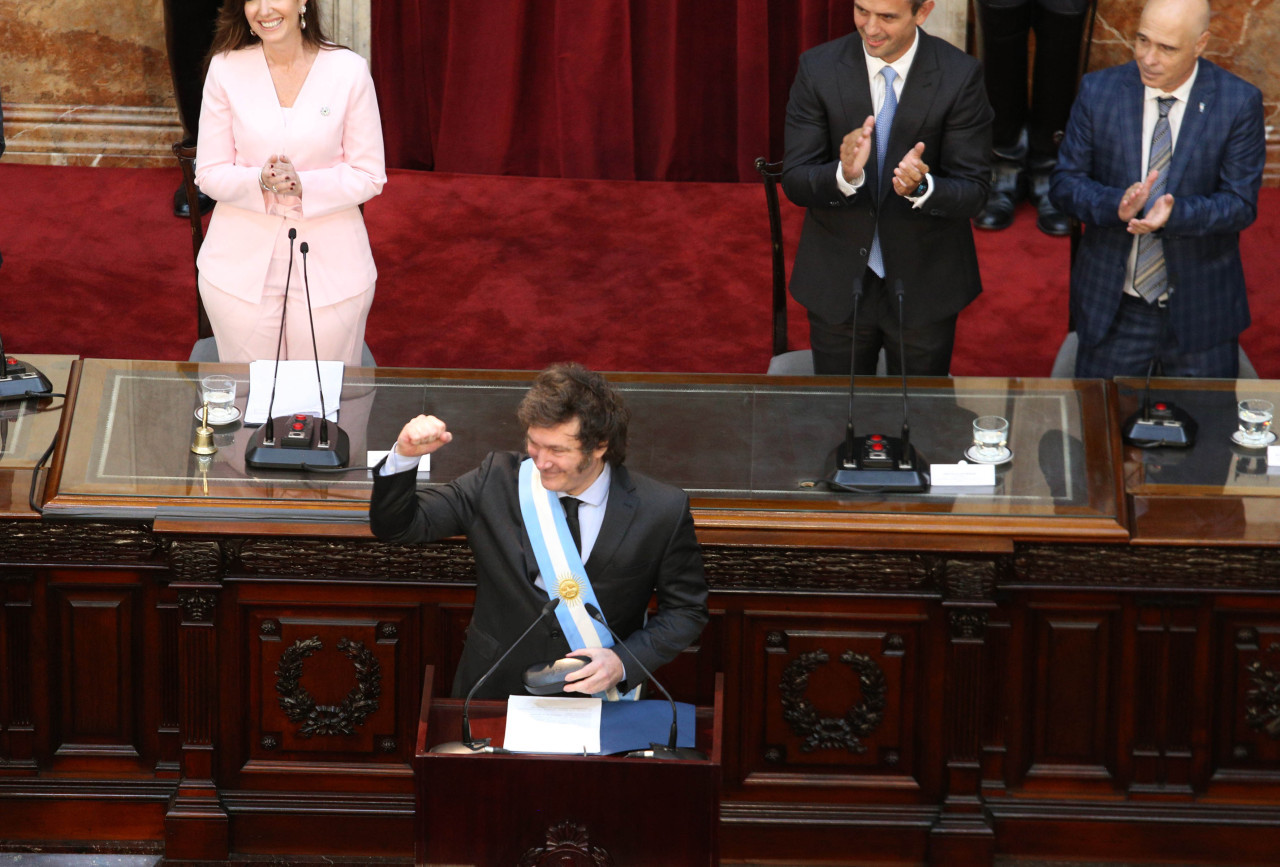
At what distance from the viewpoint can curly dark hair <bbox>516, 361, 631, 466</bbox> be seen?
123 inches

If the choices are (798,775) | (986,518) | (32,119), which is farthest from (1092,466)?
(32,119)

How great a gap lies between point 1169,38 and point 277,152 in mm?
2221

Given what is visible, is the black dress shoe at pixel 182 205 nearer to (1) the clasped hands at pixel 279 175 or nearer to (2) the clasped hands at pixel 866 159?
(1) the clasped hands at pixel 279 175

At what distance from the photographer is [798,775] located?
3.82m

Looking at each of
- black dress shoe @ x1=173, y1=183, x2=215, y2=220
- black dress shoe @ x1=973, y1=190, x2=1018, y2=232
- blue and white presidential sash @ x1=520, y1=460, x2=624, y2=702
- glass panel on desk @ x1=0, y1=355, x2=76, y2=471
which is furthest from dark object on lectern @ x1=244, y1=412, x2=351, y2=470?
black dress shoe @ x1=973, y1=190, x2=1018, y2=232

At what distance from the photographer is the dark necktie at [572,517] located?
3.25 meters

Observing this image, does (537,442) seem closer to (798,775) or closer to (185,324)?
(798,775)

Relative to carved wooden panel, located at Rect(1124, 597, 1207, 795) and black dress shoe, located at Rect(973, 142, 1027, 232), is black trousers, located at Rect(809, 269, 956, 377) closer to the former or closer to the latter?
carved wooden panel, located at Rect(1124, 597, 1207, 795)

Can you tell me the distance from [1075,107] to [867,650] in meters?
1.60

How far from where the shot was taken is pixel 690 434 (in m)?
4.00

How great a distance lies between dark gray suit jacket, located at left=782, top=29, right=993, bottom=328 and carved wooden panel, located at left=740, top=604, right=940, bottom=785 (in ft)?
3.41

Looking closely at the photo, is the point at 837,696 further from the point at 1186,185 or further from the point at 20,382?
the point at 20,382

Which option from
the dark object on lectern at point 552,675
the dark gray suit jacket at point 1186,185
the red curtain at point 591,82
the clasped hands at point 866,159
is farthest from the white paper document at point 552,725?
the red curtain at point 591,82

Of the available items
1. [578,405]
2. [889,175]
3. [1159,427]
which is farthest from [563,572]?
[889,175]
